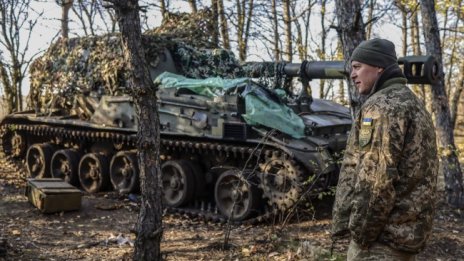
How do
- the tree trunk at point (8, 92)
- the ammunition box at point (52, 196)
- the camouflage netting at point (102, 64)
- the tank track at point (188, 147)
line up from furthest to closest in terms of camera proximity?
1. the tree trunk at point (8, 92)
2. the camouflage netting at point (102, 64)
3. the ammunition box at point (52, 196)
4. the tank track at point (188, 147)

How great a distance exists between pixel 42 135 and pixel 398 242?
1030 centimetres

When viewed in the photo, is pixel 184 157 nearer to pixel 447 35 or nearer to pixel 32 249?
pixel 32 249

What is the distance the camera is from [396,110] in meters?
2.81

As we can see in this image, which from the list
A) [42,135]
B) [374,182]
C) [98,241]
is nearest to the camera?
[374,182]

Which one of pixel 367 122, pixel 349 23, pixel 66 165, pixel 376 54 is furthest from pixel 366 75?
pixel 66 165

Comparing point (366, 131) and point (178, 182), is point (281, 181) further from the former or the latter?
point (366, 131)

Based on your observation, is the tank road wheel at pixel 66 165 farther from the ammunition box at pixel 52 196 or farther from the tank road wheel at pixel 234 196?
the tank road wheel at pixel 234 196

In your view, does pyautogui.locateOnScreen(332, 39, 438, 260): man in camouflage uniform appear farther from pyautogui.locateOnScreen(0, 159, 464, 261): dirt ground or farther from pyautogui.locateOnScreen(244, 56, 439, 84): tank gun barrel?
pyautogui.locateOnScreen(0, 159, 464, 261): dirt ground

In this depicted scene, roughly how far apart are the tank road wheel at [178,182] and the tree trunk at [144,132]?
355 cm

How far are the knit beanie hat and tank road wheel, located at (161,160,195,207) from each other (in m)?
6.13

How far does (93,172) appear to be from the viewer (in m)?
10.7

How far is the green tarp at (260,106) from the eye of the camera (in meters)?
7.88

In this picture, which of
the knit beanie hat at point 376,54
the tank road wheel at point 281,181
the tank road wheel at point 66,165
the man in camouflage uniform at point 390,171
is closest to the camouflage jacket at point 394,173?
the man in camouflage uniform at point 390,171

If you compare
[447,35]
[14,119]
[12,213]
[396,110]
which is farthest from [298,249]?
[447,35]
